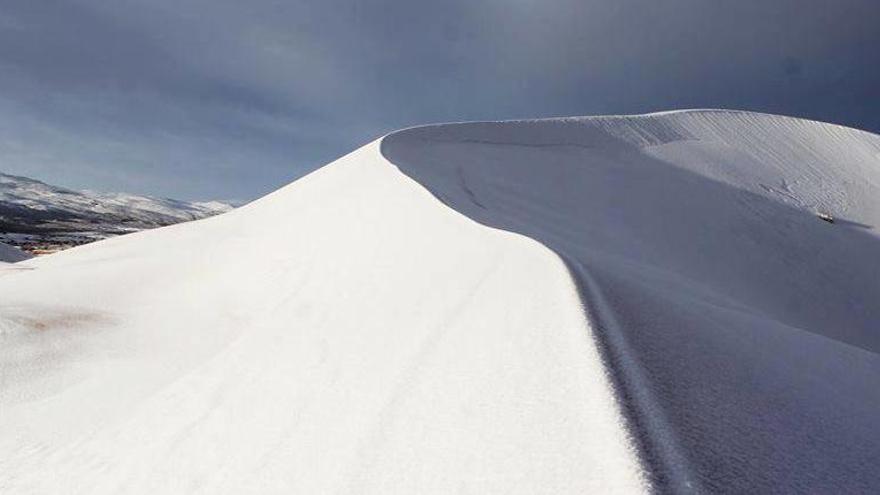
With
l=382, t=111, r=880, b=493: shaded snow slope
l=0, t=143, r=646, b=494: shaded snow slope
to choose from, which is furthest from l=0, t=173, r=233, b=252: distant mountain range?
l=0, t=143, r=646, b=494: shaded snow slope

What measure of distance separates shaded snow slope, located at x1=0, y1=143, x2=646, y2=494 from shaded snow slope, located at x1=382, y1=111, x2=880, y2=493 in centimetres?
21

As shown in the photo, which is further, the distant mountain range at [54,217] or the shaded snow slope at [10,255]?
the distant mountain range at [54,217]

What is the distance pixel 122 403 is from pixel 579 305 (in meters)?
2.63

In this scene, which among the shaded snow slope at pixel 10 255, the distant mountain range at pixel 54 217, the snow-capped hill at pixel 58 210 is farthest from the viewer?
the snow-capped hill at pixel 58 210

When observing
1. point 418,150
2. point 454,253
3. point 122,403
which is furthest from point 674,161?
point 122,403

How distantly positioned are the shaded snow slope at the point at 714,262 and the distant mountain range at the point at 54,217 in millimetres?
48197

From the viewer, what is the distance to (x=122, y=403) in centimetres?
302

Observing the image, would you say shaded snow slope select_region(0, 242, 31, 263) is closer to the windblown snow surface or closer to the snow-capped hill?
the windblown snow surface

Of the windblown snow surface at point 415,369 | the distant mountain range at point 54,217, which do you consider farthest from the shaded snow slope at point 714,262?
the distant mountain range at point 54,217

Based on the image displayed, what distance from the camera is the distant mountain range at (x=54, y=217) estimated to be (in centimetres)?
5856

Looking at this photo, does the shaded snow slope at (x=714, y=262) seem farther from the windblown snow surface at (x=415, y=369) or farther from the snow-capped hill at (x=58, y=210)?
the snow-capped hill at (x=58, y=210)

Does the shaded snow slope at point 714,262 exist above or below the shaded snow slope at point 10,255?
above

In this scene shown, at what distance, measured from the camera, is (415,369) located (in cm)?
220

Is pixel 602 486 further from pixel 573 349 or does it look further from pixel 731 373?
pixel 731 373
